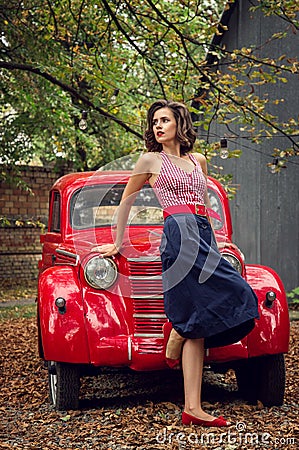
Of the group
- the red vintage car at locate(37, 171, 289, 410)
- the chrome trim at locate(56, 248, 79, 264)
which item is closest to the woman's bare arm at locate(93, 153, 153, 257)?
the red vintage car at locate(37, 171, 289, 410)

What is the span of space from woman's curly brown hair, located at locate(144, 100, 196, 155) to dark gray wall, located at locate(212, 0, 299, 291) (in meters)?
6.74

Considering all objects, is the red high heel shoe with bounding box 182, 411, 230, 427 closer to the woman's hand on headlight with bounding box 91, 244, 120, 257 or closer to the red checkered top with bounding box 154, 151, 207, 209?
the woman's hand on headlight with bounding box 91, 244, 120, 257

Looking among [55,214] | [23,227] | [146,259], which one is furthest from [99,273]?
[23,227]

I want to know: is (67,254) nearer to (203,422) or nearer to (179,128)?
(179,128)

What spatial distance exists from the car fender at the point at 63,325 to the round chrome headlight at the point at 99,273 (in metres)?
0.13

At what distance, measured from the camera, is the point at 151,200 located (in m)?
5.98

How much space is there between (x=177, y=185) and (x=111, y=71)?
23.1 feet

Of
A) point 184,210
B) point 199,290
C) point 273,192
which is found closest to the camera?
point 199,290

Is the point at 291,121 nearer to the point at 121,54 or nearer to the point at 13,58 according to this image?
the point at 13,58

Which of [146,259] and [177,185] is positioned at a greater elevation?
[177,185]

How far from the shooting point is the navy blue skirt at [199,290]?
429 cm

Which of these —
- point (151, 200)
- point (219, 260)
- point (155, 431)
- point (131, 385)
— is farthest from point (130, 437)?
point (151, 200)

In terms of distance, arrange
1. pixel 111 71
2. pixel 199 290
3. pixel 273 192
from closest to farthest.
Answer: pixel 199 290, pixel 111 71, pixel 273 192

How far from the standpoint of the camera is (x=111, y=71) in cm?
1118
